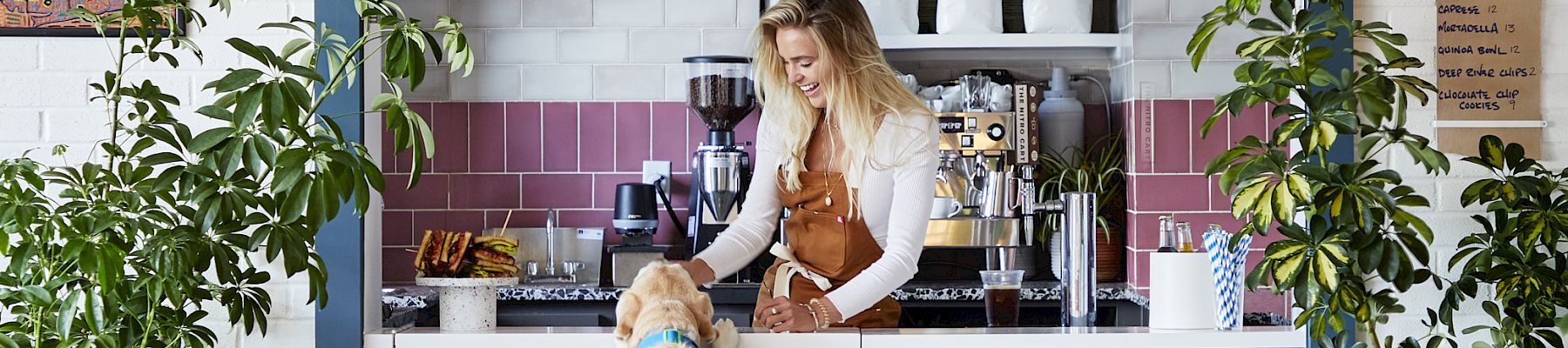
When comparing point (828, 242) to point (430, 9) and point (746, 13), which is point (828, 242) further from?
point (430, 9)

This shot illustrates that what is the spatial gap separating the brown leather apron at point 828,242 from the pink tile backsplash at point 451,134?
1477mm

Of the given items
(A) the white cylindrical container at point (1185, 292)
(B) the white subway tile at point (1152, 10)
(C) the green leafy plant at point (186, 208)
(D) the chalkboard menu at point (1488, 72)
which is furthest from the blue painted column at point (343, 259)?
(B) the white subway tile at point (1152, 10)

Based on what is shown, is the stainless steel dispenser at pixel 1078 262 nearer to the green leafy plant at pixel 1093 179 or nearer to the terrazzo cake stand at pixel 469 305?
the green leafy plant at pixel 1093 179

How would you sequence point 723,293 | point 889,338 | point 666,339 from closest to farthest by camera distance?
point 666,339
point 889,338
point 723,293

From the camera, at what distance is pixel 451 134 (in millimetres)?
3484

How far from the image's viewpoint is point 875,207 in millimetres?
2189

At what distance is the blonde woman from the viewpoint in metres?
2.03

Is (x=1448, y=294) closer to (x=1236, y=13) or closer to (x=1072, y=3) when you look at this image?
(x=1236, y=13)

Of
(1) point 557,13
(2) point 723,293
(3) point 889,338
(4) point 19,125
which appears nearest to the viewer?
(3) point 889,338

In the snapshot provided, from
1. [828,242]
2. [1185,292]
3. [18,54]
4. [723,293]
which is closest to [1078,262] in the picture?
[1185,292]

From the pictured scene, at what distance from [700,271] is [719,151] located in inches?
43.4

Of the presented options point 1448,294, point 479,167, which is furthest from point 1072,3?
point 479,167

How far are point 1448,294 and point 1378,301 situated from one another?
8.5 inches

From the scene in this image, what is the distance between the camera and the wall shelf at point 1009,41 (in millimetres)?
3256
